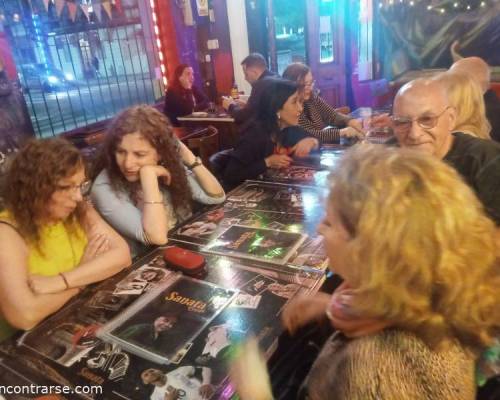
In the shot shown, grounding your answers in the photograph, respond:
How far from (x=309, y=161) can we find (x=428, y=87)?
39.1 inches

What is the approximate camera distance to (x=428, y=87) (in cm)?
153

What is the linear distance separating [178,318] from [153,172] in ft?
2.85

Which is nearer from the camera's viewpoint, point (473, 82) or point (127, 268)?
point (127, 268)

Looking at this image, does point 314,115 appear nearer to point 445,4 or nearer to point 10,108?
point 10,108

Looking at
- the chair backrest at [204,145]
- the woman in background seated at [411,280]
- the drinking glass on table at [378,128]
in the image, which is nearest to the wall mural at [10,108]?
the chair backrest at [204,145]

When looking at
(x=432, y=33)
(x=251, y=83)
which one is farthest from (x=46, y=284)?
(x=432, y=33)

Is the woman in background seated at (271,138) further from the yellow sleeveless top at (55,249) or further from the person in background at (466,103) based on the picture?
the yellow sleeveless top at (55,249)

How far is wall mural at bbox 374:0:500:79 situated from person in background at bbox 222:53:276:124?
2328mm

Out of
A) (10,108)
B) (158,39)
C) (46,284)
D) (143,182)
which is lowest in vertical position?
(46,284)

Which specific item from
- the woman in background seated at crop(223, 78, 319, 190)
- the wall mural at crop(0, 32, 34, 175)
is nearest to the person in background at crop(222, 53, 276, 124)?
the woman in background seated at crop(223, 78, 319, 190)

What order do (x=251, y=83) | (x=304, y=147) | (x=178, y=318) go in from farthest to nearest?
(x=251, y=83)
(x=304, y=147)
(x=178, y=318)

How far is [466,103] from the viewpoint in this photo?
1837 millimetres

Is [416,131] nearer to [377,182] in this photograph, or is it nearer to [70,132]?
[377,182]

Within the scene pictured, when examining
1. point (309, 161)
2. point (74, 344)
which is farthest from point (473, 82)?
point (74, 344)
